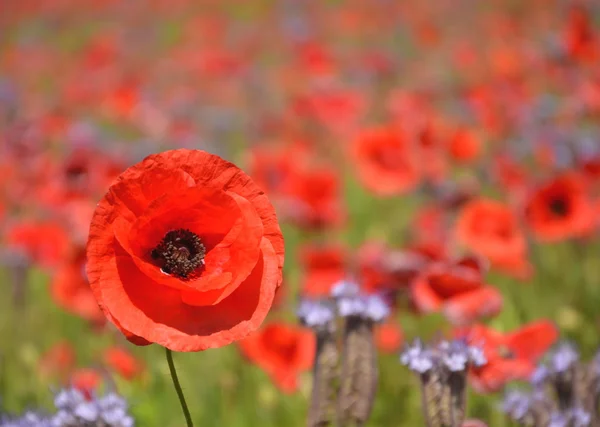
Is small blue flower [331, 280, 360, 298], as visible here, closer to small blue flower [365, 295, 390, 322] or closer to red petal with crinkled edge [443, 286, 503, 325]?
small blue flower [365, 295, 390, 322]

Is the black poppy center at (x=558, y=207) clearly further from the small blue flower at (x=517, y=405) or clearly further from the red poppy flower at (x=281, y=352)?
the small blue flower at (x=517, y=405)

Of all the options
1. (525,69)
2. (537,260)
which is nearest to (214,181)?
(537,260)

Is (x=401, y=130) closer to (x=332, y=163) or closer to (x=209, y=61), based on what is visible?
(x=332, y=163)

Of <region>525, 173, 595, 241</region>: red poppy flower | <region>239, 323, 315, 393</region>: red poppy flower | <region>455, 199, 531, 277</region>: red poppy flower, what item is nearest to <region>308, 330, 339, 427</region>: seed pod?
<region>239, 323, 315, 393</region>: red poppy flower

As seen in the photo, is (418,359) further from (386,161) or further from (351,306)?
(386,161)

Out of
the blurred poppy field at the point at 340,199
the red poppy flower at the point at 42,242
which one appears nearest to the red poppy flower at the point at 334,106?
the blurred poppy field at the point at 340,199
